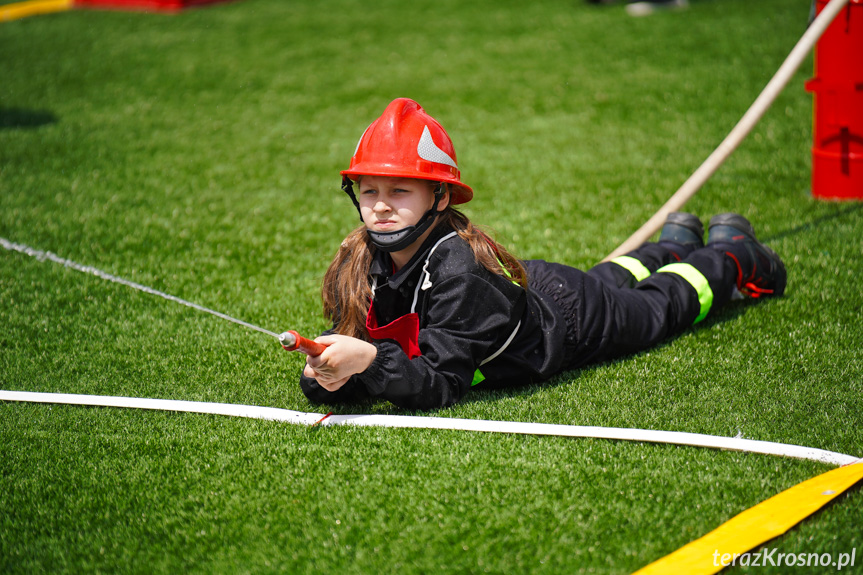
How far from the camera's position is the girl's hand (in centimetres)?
264

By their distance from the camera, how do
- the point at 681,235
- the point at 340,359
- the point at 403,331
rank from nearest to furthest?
the point at 340,359
the point at 403,331
the point at 681,235

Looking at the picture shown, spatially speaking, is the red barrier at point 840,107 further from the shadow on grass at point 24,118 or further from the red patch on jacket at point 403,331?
the shadow on grass at point 24,118

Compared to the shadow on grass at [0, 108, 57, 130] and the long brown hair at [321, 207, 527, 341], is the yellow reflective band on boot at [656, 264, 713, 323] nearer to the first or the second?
the long brown hair at [321, 207, 527, 341]

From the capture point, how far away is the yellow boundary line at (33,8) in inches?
464

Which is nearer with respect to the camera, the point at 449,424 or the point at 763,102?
the point at 449,424

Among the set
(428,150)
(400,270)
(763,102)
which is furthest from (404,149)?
(763,102)

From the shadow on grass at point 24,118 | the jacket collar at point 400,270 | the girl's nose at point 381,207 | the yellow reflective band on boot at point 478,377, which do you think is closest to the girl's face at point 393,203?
the girl's nose at point 381,207

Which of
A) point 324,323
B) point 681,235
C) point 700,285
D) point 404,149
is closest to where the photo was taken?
point 404,149

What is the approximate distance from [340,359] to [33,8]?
1169 cm

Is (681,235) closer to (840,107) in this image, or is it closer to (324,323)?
(840,107)

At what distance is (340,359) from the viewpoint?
8.71ft

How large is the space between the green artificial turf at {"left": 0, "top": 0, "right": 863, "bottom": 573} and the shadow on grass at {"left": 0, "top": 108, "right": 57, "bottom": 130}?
39mm

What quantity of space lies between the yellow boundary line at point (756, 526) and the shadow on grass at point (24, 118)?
6.90m

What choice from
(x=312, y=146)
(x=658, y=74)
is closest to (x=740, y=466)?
(x=312, y=146)
